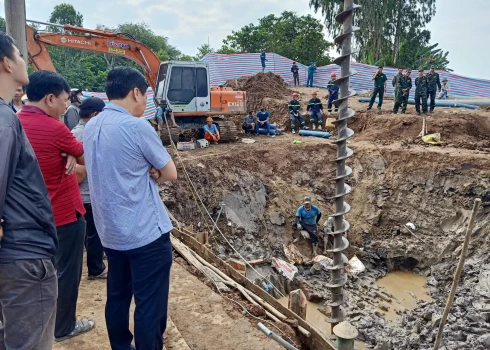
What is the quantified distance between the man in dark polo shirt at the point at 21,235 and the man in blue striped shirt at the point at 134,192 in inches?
15.2

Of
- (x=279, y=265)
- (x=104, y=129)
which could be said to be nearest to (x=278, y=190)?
(x=279, y=265)

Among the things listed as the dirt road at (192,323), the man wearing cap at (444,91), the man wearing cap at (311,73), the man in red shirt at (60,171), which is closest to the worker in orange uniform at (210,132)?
the dirt road at (192,323)

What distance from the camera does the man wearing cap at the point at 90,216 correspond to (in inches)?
139

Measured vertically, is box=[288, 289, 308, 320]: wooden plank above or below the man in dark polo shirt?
below

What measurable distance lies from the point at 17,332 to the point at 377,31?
28977mm

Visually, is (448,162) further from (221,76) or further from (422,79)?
(221,76)

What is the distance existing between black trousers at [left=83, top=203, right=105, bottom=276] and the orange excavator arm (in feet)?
17.3

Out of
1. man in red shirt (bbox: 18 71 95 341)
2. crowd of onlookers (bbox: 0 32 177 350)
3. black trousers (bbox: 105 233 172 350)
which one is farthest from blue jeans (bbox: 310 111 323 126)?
black trousers (bbox: 105 233 172 350)

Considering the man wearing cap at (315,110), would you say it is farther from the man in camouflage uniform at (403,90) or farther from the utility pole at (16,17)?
the utility pole at (16,17)

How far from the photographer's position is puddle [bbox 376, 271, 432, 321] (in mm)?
7802

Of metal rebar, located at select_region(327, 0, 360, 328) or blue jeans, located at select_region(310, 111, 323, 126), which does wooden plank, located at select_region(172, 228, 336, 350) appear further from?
blue jeans, located at select_region(310, 111, 323, 126)

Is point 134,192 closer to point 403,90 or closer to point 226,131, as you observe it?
point 226,131

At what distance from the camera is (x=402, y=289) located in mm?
8664

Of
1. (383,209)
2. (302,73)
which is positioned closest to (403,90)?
(383,209)
